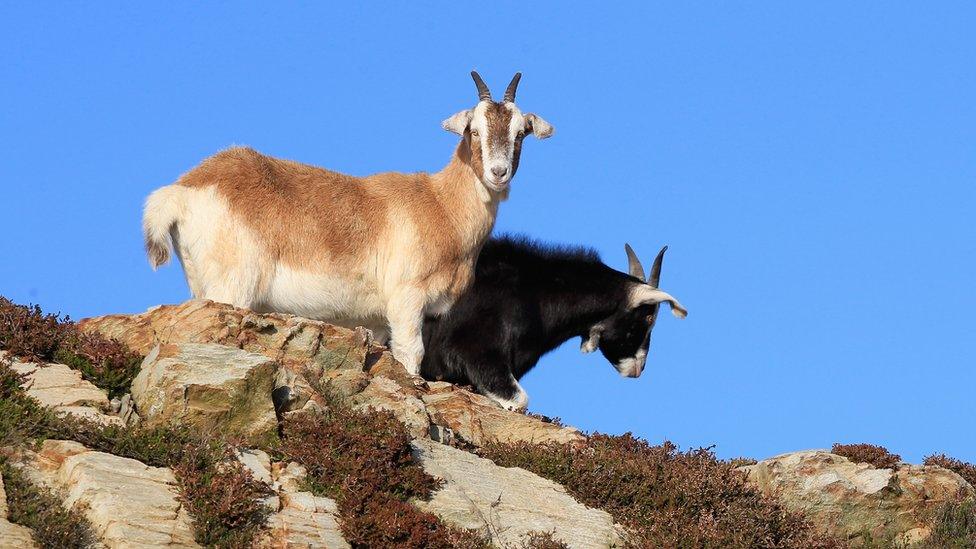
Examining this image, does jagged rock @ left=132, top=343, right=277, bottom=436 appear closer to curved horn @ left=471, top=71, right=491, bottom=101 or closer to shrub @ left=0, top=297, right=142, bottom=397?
shrub @ left=0, top=297, right=142, bottom=397

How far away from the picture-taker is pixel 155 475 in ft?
27.3

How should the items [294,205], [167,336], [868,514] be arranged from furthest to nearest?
[294,205] < [868,514] < [167,336]

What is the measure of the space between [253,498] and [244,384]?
121 centimetres

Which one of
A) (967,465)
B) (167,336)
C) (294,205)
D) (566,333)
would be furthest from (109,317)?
(967,465)

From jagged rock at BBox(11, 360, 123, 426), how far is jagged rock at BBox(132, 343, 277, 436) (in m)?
0.29

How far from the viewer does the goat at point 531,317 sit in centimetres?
1493

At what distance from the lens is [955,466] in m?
13.1

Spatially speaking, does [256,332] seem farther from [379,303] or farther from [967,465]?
[967,465]

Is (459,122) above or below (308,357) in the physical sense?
above

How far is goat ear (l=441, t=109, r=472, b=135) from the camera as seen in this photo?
13.3 m

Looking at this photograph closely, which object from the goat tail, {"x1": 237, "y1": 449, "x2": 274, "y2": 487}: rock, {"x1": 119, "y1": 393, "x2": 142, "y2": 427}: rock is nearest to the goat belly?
the goat tail

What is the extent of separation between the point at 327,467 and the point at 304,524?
0.68m

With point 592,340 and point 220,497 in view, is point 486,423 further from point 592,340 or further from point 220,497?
point 592,340

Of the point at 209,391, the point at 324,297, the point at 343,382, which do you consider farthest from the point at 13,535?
the point at 324,297
